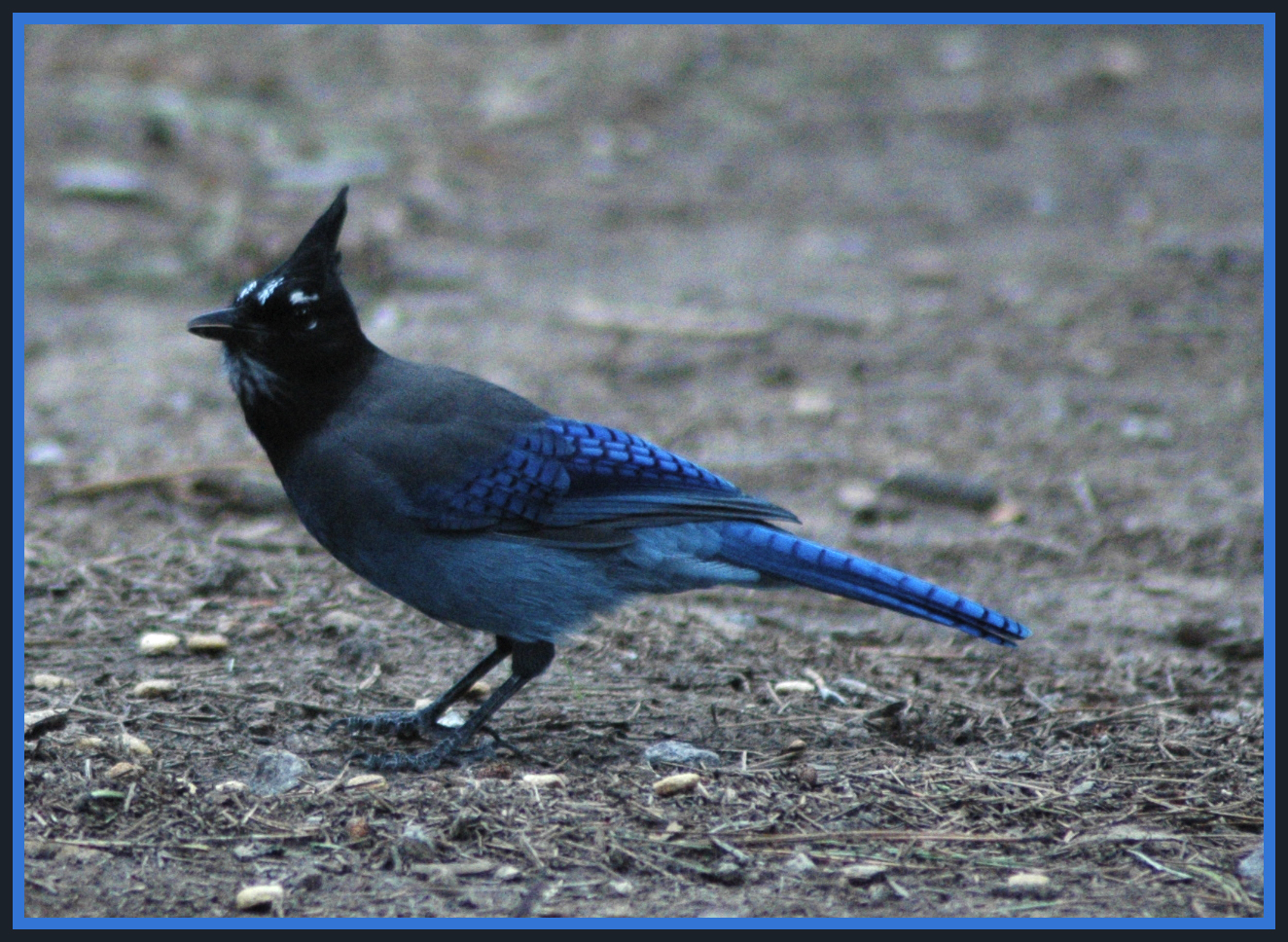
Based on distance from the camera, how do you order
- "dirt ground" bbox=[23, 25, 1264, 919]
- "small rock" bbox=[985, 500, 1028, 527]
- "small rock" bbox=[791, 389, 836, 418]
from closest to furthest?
"dirt ground" bbox=[23, 25, 1264, 919], "small rock" bbox=[985, 500, 1028, 527], "small rock" bbox=[791, 389, 836, 418]

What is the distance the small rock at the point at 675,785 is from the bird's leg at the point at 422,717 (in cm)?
73

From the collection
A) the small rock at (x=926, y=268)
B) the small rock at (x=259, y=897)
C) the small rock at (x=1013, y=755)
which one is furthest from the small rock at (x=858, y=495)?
the small rock at (x=259, y=897)

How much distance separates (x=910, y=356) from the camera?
7.93m

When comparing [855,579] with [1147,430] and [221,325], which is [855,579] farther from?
[1147,430]

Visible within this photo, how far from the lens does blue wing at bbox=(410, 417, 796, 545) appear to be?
14.0 ft

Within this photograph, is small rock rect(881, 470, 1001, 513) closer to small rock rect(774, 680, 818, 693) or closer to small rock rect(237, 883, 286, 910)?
small rock rect(774, 680, 818, 693)

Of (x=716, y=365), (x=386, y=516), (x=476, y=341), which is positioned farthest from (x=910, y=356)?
(x=386, y=516)

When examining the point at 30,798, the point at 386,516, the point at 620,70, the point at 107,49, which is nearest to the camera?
the point at 30,798

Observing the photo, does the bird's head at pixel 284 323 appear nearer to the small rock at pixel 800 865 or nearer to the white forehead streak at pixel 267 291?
the white forehead streak at pixel 267 291

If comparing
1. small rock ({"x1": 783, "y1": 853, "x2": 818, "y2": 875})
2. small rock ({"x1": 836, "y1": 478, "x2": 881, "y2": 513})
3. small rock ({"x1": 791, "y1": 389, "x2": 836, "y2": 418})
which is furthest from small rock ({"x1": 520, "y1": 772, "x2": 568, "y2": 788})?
small rock ({"x1": 791, "y1": 389, "x2": 836, "y2": 418})

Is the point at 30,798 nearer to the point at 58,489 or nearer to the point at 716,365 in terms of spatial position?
the point at 58,489

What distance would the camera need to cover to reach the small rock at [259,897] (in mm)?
3232

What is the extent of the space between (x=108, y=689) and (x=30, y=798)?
693 millimetres

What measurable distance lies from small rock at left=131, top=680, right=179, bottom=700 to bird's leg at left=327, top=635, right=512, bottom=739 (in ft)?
1.58
